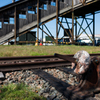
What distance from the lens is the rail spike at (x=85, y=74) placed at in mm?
2572

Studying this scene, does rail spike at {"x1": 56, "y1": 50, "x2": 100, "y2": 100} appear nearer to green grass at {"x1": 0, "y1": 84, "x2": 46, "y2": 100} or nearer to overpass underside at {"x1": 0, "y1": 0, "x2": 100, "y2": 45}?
green grass at {"x1": 0, "y1": 84, "x2": 46, "y2": 100}

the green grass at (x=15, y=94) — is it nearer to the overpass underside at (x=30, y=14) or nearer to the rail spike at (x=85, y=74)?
the rail spike at (x=85, y=74)

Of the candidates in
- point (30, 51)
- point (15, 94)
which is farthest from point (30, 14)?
point (15, 94)

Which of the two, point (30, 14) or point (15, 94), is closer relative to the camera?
point (15, 94)

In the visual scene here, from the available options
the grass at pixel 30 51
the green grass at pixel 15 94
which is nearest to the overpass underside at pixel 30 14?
the grass at pixel 30 51

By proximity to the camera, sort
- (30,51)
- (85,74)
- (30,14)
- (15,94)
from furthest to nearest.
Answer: (30,14)
(30,51)
(15,94)
(85,74)

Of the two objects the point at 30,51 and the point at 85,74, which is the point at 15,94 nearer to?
the point at 85,74

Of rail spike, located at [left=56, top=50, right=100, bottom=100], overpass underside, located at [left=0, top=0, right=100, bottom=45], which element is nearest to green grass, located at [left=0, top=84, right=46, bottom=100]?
rail spike, located at [left=56, top=50, right=100, bottom=100]

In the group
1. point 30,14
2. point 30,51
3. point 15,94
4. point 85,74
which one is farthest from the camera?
point 30,14

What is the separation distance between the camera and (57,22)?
62.4 ft

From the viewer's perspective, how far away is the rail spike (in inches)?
101

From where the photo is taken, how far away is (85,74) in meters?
2.75

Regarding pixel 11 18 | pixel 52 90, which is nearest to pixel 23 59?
pixel 52 90

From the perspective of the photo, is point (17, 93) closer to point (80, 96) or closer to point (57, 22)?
point (80, 96)
